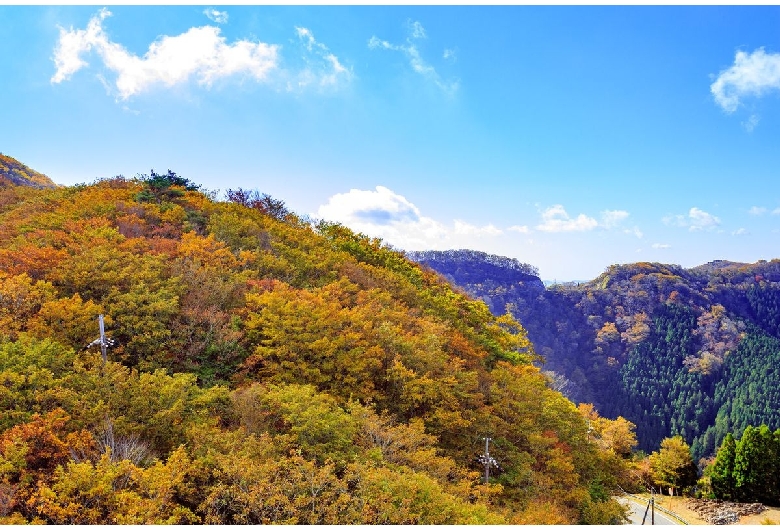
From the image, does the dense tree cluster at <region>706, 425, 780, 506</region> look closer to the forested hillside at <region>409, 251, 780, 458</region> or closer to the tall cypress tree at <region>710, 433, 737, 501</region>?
the tall cypress tree at <region>710, 433, 737, 501</region>

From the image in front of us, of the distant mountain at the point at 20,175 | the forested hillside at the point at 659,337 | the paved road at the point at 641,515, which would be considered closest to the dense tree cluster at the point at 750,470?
the paved road at the point at 641,515

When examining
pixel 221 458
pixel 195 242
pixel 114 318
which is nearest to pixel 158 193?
pixel 195 242

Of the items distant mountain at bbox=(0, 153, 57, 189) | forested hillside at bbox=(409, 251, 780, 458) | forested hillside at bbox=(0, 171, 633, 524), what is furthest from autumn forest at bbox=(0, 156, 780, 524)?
forested hillside at bbox=(409, 251, 780, 458)

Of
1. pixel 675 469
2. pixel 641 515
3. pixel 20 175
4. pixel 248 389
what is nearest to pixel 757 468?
pixel 675 469

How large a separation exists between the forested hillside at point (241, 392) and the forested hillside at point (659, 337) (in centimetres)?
6215

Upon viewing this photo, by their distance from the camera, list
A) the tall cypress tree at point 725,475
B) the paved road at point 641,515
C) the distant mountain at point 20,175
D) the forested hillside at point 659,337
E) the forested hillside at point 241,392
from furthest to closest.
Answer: the forested hillside at point 659,337 → the distant mountain at point 20,175 → the tall cypress tree at point 725,475 → the paved road at point 641,515 → the forested hillside at point 241,392

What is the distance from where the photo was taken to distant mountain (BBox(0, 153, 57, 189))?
4989 cm

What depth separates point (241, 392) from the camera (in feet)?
46.2

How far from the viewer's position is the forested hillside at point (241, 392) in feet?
31.4

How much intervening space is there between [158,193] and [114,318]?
17892 mm

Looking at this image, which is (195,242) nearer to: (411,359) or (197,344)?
(197,344)

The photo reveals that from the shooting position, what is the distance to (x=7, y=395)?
34.1 ft

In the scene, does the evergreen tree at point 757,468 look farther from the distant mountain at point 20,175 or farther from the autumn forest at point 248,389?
the distant mountain at point 20,175

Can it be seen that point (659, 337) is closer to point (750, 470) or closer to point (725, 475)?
point (725, 475)
